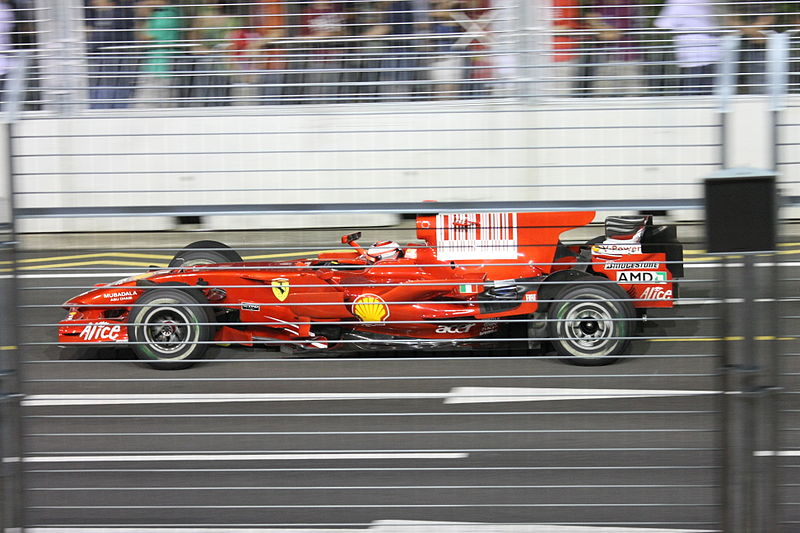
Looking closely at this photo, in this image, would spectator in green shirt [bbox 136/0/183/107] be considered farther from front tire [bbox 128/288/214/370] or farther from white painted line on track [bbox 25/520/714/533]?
white painted line on track [bbox 25/520/714/533]

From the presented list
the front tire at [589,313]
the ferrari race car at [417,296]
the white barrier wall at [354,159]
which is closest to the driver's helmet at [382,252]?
the ferrari race car at [417,296]

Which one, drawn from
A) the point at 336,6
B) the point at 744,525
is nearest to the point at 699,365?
the point at 744,525

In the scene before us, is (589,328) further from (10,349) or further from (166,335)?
(10,349)

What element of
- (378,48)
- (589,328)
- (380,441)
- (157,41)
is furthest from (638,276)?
(157,41)

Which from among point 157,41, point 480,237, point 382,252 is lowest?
point 382,252

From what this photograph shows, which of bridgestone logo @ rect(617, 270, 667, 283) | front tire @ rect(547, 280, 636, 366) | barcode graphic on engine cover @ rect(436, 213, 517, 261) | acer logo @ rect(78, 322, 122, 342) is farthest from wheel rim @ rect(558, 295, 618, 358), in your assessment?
acer logo @ rect(78, 322, 122, 342)

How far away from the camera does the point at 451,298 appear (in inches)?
261

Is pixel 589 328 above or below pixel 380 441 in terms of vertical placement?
above

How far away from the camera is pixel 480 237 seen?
196 inches

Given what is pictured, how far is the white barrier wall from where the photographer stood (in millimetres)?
2936

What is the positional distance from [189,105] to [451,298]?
305 cm

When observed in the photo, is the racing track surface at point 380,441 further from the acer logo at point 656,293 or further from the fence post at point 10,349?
the acer logo at point 656,293

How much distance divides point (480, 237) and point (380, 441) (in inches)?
48.8

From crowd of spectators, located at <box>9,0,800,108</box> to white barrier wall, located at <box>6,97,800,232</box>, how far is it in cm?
18
